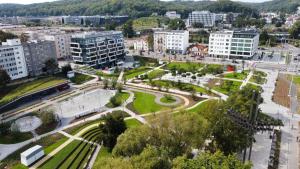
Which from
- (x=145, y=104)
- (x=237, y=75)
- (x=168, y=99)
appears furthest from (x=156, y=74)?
(x=237, y=75)

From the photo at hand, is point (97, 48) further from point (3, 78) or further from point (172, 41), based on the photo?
point (172, 41)

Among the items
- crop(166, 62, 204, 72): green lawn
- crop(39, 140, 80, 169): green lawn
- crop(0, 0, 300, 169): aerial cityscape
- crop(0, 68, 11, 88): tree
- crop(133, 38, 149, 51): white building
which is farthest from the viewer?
crop(133, 38, 149, 51): white building

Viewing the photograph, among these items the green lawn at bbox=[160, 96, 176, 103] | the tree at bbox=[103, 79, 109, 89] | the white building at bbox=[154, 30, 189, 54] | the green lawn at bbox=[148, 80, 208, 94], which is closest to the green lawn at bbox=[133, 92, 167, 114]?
the green lawn at bbox=[160, 96, 176, 103]

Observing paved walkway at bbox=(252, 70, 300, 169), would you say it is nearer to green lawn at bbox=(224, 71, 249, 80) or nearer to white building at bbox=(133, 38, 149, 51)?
green lawn at bbox=(224, 71, 249, 80)

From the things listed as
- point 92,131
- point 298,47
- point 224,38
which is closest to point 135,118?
point 92,131

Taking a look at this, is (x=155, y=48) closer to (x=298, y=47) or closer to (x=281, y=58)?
(x=281, y=58)

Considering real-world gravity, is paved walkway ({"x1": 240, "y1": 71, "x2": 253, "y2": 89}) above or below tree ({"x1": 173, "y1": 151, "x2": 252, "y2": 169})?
below
